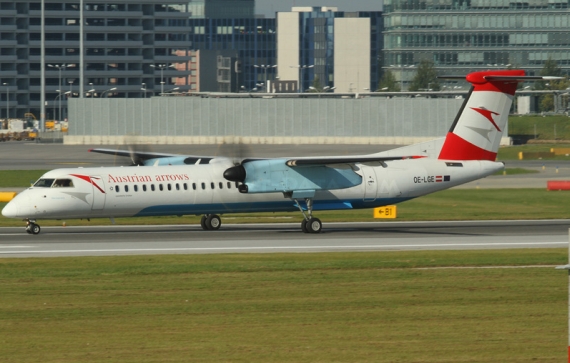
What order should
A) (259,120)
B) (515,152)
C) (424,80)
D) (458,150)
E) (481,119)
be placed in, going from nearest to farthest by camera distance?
(458,150), (481,119), (515,152), (259,120), (424,80)

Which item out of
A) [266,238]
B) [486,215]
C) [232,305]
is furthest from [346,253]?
[486,215]

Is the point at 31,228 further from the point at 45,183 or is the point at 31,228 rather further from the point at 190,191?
the point at 190,191

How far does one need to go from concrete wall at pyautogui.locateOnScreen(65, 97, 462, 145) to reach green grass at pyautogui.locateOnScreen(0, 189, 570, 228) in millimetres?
49872

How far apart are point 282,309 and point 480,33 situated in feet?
504

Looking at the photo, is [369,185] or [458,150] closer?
[369,185]

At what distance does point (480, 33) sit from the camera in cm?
16588

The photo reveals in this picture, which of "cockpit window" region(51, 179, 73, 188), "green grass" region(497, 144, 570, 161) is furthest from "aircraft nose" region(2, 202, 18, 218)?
"green grass" region(497, 144, 570, 161)

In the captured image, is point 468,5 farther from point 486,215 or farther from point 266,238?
point 266,238

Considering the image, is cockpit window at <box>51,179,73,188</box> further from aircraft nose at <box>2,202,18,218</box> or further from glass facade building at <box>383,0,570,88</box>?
glass facade building at <box>383,0,570,88</box>

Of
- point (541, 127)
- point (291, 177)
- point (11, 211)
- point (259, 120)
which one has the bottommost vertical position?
point (11, 211)

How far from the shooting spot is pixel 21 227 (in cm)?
3747

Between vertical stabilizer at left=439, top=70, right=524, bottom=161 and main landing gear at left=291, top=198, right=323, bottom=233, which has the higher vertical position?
vertical stabilizer at left=439, top=70, right=524, bottom=161

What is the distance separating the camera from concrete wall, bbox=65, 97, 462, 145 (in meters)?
101

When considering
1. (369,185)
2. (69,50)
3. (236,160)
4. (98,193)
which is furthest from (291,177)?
(69,50)
